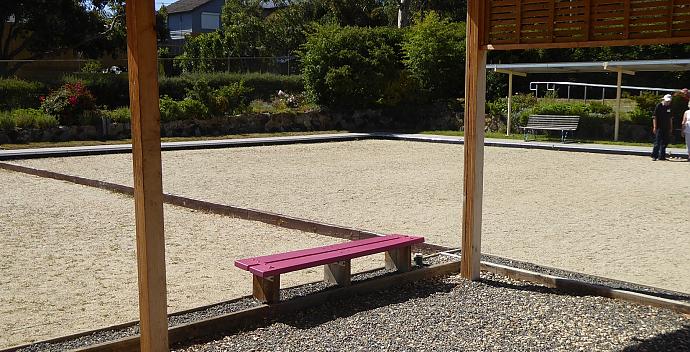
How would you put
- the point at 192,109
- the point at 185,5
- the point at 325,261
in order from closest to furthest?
the point at 325,261, the point at 192,109, the point at 185,5

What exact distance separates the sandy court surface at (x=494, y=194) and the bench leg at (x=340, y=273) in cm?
223

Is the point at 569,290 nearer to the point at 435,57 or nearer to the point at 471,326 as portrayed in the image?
the point at 471,326

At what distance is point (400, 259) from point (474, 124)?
1342 millimetres

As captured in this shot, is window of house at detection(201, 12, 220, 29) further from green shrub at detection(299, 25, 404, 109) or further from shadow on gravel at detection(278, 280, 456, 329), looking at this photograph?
shadow on gravel at detection(278, 280, 456, 329)

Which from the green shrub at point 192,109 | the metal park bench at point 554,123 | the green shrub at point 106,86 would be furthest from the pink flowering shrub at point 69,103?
the metal park bench at point 554,123

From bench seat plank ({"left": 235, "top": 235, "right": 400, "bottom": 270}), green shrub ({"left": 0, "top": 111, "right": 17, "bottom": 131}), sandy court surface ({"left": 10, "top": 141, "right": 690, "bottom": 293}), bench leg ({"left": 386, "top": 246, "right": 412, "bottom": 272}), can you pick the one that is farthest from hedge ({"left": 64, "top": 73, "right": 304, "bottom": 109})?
bench seat plank ({"left": 235, "top": 235, "right": 400, "bottom": 270})

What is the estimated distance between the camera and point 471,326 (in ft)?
16.0

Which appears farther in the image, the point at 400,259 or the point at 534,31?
the point at 400,259

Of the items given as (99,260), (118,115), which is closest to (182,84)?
(118,115)

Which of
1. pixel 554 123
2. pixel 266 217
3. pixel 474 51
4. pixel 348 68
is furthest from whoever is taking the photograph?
pixel 348 68

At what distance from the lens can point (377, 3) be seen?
45469 millimetres

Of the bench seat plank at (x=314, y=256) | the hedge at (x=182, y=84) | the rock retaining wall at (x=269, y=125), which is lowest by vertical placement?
the bench seat plank at (x=314, y=256)

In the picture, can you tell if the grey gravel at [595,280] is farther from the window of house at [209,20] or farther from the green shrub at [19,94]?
the window of house at [209,20]

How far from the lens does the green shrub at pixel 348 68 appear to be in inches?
1045
